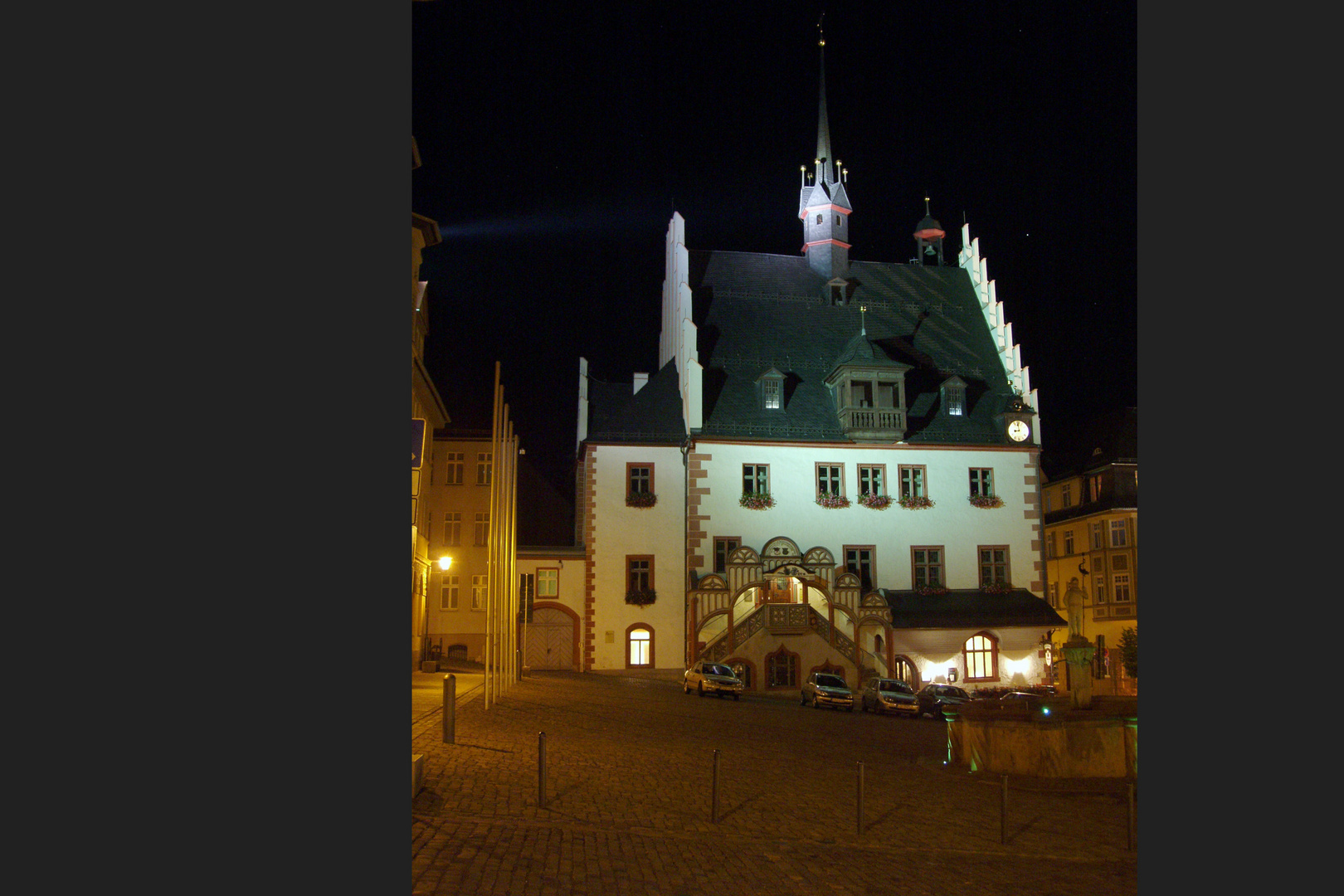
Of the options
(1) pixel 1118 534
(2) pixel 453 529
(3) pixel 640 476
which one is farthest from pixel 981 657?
(2) pixel 453 529

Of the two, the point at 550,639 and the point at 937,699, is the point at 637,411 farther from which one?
the point at 937,699

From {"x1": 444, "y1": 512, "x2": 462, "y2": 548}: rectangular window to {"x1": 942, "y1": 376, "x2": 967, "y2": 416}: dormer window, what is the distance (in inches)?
811

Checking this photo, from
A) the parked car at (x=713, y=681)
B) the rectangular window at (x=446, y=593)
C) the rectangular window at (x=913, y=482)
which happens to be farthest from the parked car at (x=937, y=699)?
the rectangular window at (x=446, y=593)

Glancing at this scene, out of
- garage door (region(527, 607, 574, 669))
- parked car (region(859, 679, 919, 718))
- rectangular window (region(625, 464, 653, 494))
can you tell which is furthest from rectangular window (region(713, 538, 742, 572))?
parked car (region(859, 679, 919, 718))

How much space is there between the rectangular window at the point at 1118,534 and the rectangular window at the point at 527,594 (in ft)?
87.2

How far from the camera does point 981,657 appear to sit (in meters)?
38.4

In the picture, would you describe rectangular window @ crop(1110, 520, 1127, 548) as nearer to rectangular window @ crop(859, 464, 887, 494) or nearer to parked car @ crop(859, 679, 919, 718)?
rectangular window @ crop(859, 464, 887, 494)

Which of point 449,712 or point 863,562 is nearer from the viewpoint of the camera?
point 449,712

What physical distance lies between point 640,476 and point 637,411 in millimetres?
2754

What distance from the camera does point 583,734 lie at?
19.5 m

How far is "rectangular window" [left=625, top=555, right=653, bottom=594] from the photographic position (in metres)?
39.1

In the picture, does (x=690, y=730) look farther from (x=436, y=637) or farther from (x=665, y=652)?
(x=436, y=637)

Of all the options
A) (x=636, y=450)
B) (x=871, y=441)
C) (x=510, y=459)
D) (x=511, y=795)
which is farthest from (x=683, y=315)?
(x=511, y=795)

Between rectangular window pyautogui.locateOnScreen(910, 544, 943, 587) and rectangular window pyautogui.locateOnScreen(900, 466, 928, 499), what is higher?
rectangular window pyautogui.locateOnScreen(900, 466, 928, 499)
